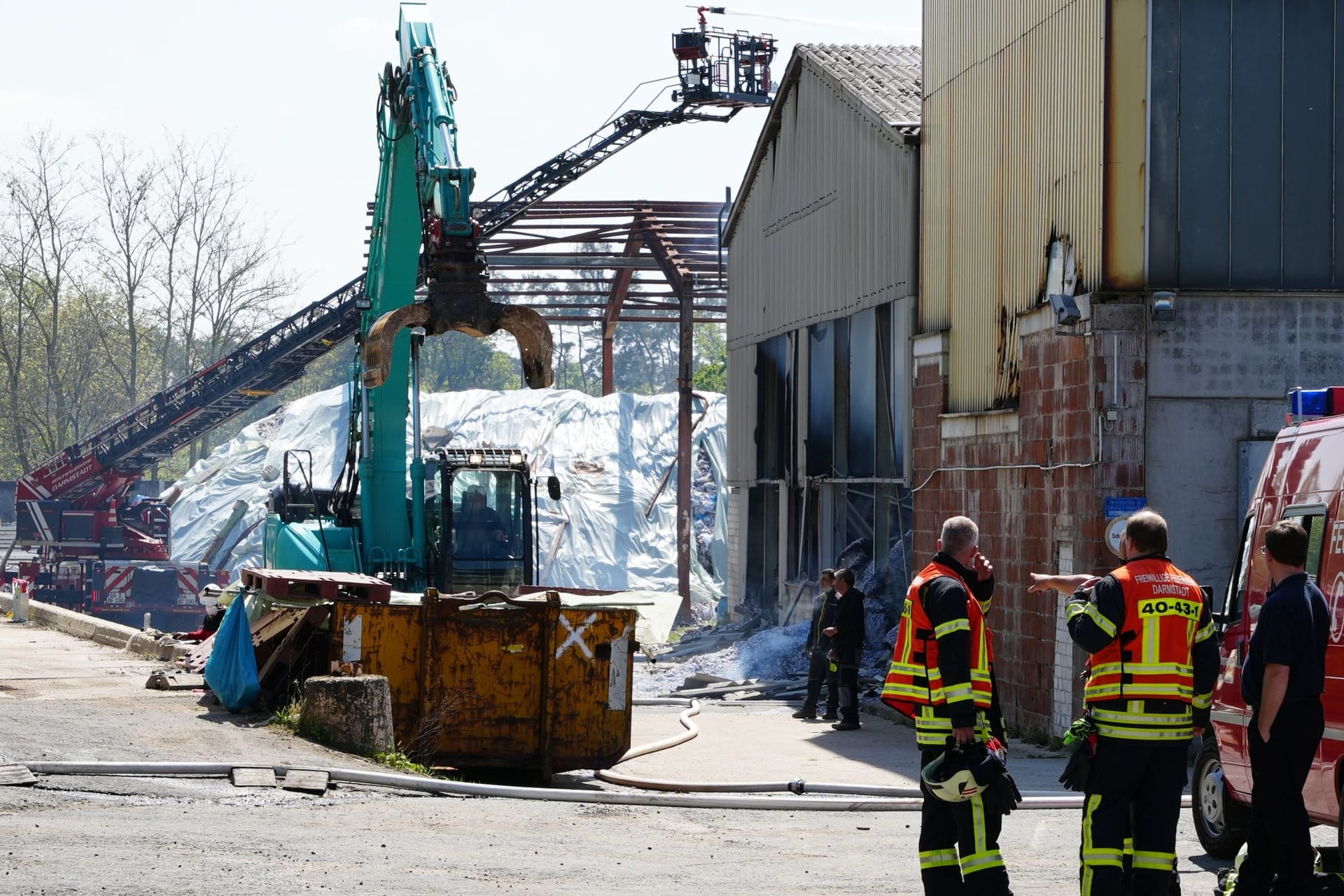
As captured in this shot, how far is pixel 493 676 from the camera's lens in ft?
41.1

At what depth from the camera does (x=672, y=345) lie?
10769cm

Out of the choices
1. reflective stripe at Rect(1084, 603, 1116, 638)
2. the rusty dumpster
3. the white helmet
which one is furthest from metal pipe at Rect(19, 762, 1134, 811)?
the white helmet

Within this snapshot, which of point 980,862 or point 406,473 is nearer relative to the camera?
point 980,862

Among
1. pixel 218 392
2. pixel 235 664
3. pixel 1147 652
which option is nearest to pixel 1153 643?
pixel 1147 652

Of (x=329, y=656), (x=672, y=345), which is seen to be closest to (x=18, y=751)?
(x=329, y=656)

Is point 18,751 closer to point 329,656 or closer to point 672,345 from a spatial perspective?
point 329,656

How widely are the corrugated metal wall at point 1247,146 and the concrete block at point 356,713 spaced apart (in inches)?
305

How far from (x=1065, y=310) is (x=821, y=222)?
10756 millimetres

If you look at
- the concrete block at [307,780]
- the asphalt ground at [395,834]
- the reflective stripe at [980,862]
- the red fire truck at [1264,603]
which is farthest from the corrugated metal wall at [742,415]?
the reflective stripe at [980,862]

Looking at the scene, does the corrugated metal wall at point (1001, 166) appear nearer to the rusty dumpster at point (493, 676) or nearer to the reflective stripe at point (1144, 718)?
the rusty dumpster at point (493, 676)

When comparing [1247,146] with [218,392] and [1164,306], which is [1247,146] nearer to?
[1164,306]

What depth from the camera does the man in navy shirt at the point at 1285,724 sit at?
729 cm

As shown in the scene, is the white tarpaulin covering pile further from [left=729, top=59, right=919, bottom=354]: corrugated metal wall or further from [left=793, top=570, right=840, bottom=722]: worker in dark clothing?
[left=793, top=570, right=840, bottom=722]: worker in dark clothing

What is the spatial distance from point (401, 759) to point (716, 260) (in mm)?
24333
